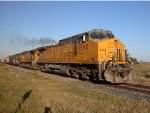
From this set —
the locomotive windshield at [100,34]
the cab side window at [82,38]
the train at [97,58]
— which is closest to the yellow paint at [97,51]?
the train at [97,58]

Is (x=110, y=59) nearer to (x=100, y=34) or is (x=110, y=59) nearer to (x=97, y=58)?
(x=97, y=58)

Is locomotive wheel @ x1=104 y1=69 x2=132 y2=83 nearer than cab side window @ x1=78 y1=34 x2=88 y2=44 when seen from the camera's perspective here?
Yes

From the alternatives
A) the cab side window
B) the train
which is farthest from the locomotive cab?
the cab side window

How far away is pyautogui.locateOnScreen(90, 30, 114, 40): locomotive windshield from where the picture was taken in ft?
56.3

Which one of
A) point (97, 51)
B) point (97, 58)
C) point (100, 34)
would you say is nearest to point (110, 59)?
point (97, 58)

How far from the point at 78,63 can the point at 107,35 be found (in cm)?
340

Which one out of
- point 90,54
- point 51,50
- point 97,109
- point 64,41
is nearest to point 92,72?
point 90,54

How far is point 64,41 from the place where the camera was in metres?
23.0

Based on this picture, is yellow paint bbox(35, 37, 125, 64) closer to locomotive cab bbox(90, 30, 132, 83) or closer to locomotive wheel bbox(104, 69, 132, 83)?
locomotive cab bbox(90, 30, 132, 83)

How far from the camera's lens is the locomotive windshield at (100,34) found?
17.2m

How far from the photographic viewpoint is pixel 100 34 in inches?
687

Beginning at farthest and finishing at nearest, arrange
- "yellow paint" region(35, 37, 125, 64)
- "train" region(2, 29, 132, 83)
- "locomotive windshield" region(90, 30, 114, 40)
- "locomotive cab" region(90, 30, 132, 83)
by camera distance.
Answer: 1. "locomotive windshield" region(90, 30, 114, 40)
2. "yellow paint" region(35, 37, 125, 64)
3. "train" region(2, 29, 132, 83)
4. "locomotive cab" region(90, 30, 132, 83)

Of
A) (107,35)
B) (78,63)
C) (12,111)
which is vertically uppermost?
(107,35)

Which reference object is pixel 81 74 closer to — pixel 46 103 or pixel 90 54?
pixel 90 54
